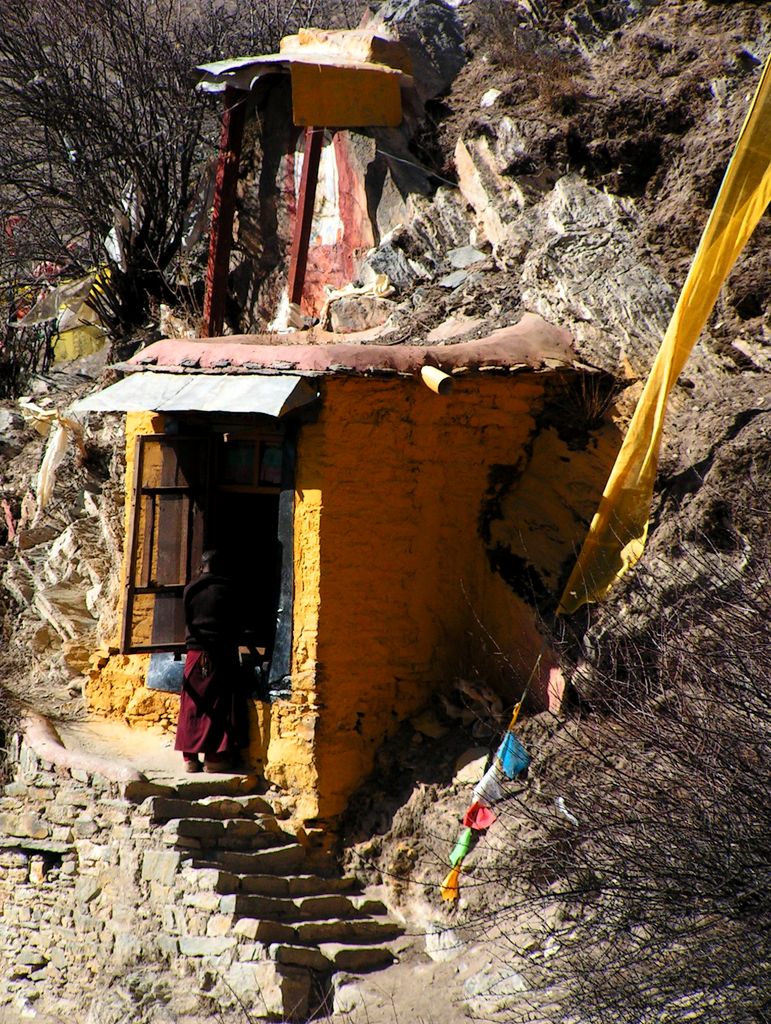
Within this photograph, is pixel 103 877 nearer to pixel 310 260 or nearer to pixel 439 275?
pixel 439 275

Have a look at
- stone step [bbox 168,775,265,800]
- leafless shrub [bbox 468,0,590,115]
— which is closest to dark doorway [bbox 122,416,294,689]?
stone step [bbox 168,775,265,800]

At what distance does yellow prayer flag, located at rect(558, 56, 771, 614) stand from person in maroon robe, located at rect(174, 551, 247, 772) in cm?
230

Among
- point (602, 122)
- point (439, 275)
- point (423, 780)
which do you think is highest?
point (602, 122)

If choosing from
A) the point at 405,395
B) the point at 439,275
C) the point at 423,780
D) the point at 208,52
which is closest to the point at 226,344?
the point at 405,395

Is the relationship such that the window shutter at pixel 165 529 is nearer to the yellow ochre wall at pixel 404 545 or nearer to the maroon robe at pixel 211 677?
the maroon robe at pixel 211 677

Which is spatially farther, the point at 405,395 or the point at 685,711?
the point at 405,395

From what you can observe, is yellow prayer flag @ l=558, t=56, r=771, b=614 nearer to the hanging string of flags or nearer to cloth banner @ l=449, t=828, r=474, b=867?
the hanging string of flags

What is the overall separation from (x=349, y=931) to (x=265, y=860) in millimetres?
717

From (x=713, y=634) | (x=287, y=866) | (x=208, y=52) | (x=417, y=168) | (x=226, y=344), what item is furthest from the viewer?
(x=208, y=52)

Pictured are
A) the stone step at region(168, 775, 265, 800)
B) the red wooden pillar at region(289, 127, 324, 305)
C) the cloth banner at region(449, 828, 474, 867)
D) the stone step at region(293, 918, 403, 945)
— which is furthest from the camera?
the red wooden pillar at region(289, 127, 324, 305)

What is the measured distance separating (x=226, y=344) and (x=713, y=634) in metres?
4.19

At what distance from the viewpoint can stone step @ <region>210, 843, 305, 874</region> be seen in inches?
330

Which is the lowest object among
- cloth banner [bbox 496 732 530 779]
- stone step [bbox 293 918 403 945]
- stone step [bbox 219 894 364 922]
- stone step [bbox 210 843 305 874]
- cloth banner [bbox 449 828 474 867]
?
stone step [bbox 293 918 403 945]

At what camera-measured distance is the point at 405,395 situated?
8.89 meters
